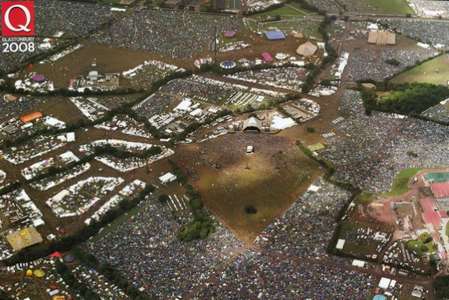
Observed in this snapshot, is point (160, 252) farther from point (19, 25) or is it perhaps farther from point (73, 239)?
point (19, 25)

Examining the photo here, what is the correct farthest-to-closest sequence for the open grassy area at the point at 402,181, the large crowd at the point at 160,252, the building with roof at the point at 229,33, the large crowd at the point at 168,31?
the building with roof at the point at 229,33, the large crowd at the point at 168,31, the open grassy area at the point at 402,181, the large crowd at the point at 160,252

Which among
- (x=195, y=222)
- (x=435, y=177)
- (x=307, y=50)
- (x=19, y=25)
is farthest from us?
(x=19, y=25)

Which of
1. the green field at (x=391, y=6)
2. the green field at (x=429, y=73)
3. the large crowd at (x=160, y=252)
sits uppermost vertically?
the green field at (x=391, y=6)

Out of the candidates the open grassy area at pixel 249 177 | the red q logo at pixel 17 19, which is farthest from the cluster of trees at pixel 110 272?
the red q logo at pixel 17 19

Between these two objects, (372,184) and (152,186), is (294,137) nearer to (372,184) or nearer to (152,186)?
(372,184)

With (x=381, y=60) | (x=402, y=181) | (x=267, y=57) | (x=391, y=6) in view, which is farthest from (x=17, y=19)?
(x=402, y=181)

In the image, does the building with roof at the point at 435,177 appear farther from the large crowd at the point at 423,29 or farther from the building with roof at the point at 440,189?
the large crowd at the point at 423,29
